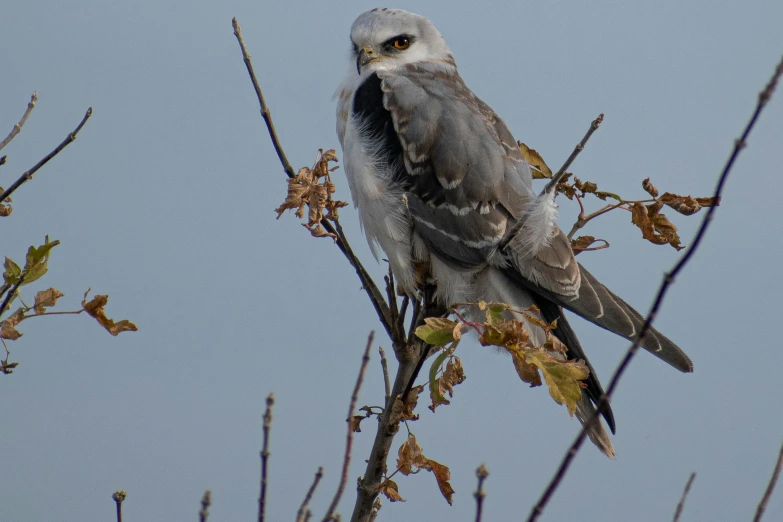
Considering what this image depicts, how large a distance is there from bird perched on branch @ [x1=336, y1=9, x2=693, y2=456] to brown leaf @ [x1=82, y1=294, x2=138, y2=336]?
1.24 meters

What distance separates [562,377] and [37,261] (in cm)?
152

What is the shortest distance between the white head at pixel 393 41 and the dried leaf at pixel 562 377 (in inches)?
90.9

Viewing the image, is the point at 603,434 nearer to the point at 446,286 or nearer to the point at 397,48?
the point at 446,286

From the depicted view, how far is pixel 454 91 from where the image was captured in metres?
3.89

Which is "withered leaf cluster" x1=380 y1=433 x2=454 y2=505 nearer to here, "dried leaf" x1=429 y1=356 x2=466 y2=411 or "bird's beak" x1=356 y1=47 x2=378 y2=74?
"dried leaf" x1=429 y1=356 x2=466 y2=411

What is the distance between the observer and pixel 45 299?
2469 millimetres

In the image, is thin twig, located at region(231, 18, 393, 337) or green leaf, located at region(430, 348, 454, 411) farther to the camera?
thin twig, located at region(231, 18, 393, 337)

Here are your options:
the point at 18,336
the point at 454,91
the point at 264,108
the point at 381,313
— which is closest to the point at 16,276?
the point at 18,336

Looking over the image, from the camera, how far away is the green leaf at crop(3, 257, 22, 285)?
2.38 m

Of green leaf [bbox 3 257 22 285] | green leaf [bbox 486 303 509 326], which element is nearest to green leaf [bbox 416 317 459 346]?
green leaf [bbox 486 303 509 326]

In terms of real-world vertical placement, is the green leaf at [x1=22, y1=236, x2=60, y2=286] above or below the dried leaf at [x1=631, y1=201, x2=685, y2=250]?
below

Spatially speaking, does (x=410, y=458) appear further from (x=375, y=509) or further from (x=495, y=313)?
(x=495, y=313)

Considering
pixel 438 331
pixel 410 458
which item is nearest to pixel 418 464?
pixel 410 458

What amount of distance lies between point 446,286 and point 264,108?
3.67 feet
